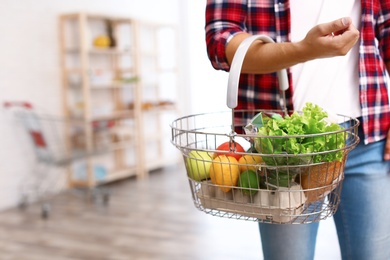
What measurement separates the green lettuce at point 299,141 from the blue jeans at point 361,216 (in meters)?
0.32

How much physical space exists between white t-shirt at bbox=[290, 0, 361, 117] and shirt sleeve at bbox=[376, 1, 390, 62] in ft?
0.19

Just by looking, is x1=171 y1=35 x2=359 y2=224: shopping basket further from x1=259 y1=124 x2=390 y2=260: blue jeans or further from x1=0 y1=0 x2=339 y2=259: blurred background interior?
x1=0 y1=0 x2=339 y2=259: blurred background interior

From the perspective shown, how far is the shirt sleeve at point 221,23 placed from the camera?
999mm

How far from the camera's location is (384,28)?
3.63 feet

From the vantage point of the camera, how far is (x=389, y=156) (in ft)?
3.60

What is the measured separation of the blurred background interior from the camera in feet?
10.1

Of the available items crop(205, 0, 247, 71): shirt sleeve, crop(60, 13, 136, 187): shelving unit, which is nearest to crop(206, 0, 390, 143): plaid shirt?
crop(205, 0, 247, 71): shirt sleeve

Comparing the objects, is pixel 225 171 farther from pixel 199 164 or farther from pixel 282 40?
pixel 282 40

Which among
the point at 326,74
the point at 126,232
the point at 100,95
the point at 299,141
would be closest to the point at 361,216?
the point at 326,74

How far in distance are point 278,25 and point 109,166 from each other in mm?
3919

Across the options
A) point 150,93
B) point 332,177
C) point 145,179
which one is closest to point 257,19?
point 332,177

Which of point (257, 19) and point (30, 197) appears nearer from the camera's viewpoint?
point (257, 19)

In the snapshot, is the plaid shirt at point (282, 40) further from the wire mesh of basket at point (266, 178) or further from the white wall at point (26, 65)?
the white wall at point (26, 65)

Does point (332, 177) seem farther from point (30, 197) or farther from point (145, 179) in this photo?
point (145, 179)
